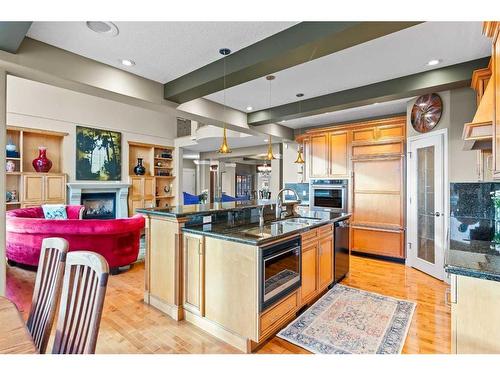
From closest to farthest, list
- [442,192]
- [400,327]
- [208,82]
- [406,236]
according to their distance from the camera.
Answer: [400,327], [208,82], [442,192], [406,236]

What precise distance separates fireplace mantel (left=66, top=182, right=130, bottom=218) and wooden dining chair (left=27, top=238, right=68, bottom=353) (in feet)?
17.5

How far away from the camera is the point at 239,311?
2148 mm

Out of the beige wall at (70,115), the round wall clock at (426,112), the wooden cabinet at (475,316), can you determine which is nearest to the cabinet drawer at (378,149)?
the round wall clock at (426,112)

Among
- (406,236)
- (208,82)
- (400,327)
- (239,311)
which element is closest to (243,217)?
(239,311)

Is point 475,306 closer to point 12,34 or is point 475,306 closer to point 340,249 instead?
point 340,249

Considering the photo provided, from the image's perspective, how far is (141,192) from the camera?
732 centimetres

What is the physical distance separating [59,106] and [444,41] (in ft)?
23.2

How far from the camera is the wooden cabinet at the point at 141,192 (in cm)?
711

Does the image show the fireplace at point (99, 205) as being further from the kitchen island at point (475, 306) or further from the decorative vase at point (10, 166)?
the kitchen island at point (475, 306)

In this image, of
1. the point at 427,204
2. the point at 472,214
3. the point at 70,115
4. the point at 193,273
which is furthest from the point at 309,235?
the point at 70,115

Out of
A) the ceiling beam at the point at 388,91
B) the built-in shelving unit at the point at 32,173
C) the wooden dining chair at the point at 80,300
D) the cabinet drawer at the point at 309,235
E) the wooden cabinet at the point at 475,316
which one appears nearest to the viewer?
the wooden dining chair at the point at 80,300

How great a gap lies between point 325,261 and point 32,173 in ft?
19.6
